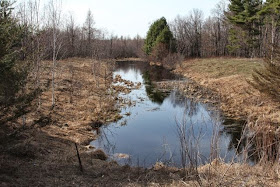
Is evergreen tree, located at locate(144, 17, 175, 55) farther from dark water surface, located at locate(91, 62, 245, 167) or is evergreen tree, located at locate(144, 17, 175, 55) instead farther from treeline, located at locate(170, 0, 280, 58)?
dark water surface, located at locate(91, 62, 245, 167)

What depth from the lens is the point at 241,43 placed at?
38969 mm

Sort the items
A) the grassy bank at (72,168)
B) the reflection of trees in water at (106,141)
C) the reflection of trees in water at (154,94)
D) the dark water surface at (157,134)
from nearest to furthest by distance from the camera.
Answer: the grassy bank at (72,168) → the dark water surface at (157,134) → the reflection of trees in water at (106,141) → the reflection of trees in water at (154,94)

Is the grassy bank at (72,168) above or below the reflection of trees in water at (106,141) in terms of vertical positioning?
above

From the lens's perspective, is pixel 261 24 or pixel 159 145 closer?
pixel 159 145

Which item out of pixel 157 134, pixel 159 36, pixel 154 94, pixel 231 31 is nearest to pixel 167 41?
pixel 159 36

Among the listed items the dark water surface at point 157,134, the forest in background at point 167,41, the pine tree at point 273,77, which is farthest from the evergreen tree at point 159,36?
the pine tree at point 273,77

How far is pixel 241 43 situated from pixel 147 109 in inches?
1096

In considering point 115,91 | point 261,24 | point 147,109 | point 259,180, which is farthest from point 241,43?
point 259,180

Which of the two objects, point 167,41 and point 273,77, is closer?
point 273,77

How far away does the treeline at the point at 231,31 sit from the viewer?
3372cm

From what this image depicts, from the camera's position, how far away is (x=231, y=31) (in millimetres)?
37688

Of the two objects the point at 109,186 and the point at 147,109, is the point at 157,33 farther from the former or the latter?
the point at 109,186

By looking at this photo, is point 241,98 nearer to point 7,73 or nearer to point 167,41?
point 7,73

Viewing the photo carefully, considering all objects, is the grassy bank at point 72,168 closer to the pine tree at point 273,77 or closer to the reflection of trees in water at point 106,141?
the reflection of trees in water at point 106,141
